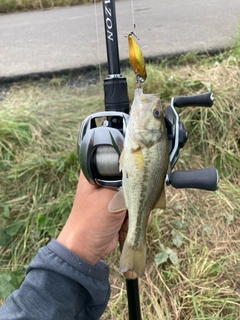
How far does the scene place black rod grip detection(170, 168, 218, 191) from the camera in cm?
104

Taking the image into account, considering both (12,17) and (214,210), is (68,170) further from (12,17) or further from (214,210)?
(12,17)

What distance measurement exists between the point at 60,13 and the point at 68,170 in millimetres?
3649

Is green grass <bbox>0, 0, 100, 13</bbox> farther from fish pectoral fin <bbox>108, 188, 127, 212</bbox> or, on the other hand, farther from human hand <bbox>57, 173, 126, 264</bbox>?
fish pectoral fin <bbox>108, 188, 127, 212</bbox>

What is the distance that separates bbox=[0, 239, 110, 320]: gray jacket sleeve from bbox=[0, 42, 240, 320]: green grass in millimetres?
768

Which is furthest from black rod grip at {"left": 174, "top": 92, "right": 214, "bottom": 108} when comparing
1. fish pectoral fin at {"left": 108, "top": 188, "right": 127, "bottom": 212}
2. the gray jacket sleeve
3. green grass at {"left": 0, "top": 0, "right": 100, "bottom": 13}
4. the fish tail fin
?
green grass at {"left": 0, "top": 0, "right": 100, "bottom": 13}

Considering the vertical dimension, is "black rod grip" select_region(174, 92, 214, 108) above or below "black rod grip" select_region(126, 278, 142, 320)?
above

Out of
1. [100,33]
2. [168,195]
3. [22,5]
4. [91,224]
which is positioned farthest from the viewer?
A: [22,5]

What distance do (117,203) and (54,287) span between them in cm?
36

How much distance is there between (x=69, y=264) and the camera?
1186mm

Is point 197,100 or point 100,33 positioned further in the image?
point 100,33

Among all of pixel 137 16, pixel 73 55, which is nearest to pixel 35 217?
pixel 73 55

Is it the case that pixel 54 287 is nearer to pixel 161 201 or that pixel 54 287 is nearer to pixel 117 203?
pixel 117 203

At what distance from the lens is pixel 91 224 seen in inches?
49.5

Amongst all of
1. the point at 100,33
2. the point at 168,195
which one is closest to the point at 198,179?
the point at 168,195
